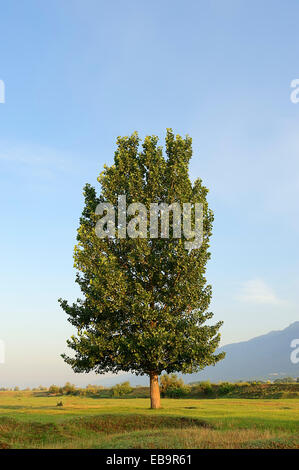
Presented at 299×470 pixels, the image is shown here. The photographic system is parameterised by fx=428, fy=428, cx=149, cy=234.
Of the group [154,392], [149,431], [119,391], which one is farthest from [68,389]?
[149,431]

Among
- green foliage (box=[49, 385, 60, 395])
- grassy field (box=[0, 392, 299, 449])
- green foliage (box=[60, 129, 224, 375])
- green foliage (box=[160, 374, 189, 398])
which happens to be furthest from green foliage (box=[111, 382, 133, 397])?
grassy field (box=[0, 392, 299, 449])

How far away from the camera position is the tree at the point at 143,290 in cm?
3562

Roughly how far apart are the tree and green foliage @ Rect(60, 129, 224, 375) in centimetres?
8

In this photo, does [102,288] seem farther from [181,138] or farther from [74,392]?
[74,392]

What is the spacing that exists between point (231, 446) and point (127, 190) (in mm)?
25961

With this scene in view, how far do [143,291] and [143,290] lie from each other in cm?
9

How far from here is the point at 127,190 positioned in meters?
40.7

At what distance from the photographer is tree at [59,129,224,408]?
117ft

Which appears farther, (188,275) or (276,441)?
(188,275)

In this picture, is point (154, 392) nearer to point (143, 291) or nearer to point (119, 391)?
point (143, 291)

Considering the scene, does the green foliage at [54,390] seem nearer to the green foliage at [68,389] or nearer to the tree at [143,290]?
the green foliage at [68,389]

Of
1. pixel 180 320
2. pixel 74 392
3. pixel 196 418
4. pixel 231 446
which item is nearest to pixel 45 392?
pixel 74 392

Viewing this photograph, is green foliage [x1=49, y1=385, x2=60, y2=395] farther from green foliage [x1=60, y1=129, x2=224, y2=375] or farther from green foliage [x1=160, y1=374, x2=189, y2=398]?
green foliage [x1=60, y1=129, x2=224, y2=375]
